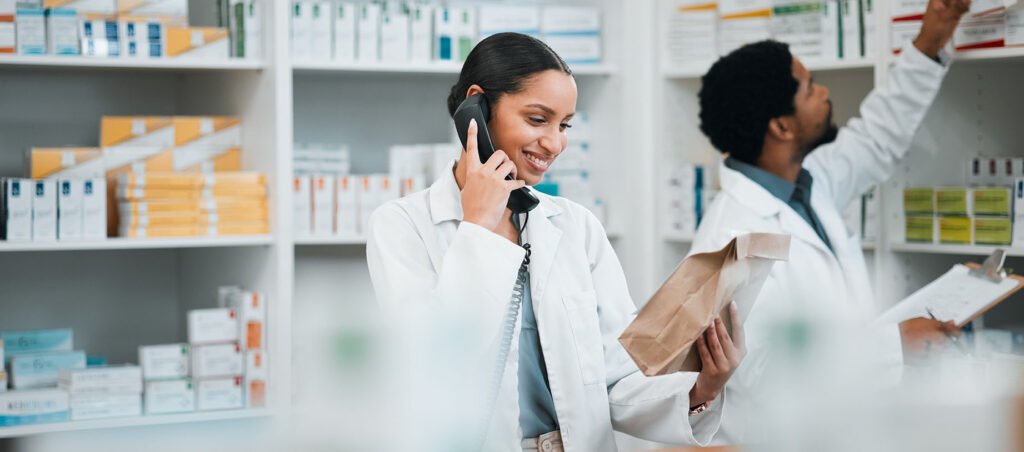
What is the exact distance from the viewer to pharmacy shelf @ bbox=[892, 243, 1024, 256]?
2671 millimetres

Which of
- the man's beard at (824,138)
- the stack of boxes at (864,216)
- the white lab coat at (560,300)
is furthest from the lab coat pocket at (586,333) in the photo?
the stack of boxes at (864,216)

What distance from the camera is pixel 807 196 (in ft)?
8.82

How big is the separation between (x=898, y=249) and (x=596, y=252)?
1390 millimetres

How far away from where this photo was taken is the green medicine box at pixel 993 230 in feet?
8.86

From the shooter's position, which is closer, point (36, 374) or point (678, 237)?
point (36, 374)

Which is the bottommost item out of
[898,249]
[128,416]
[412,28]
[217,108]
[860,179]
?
[128,416]

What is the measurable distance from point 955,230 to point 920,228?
10 centimetres

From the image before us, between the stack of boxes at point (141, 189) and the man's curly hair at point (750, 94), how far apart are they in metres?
1.41

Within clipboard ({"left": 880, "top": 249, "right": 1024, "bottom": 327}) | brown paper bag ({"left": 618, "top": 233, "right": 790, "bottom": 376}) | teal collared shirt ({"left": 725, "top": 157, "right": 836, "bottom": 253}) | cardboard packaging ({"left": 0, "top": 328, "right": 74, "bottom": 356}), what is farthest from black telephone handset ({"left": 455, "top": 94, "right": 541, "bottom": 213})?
cardboard packaging ({"left": 0, "top": 328, "right": 74, "bottom": 356})

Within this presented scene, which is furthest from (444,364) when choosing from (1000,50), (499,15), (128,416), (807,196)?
(499,15)

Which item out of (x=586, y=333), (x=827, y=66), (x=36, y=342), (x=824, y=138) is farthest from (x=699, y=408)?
(x=36, y=342)

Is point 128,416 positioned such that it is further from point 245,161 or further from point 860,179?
point 860,179

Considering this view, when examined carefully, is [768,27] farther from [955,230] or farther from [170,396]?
[170,396]

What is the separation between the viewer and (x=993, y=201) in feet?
8.91
